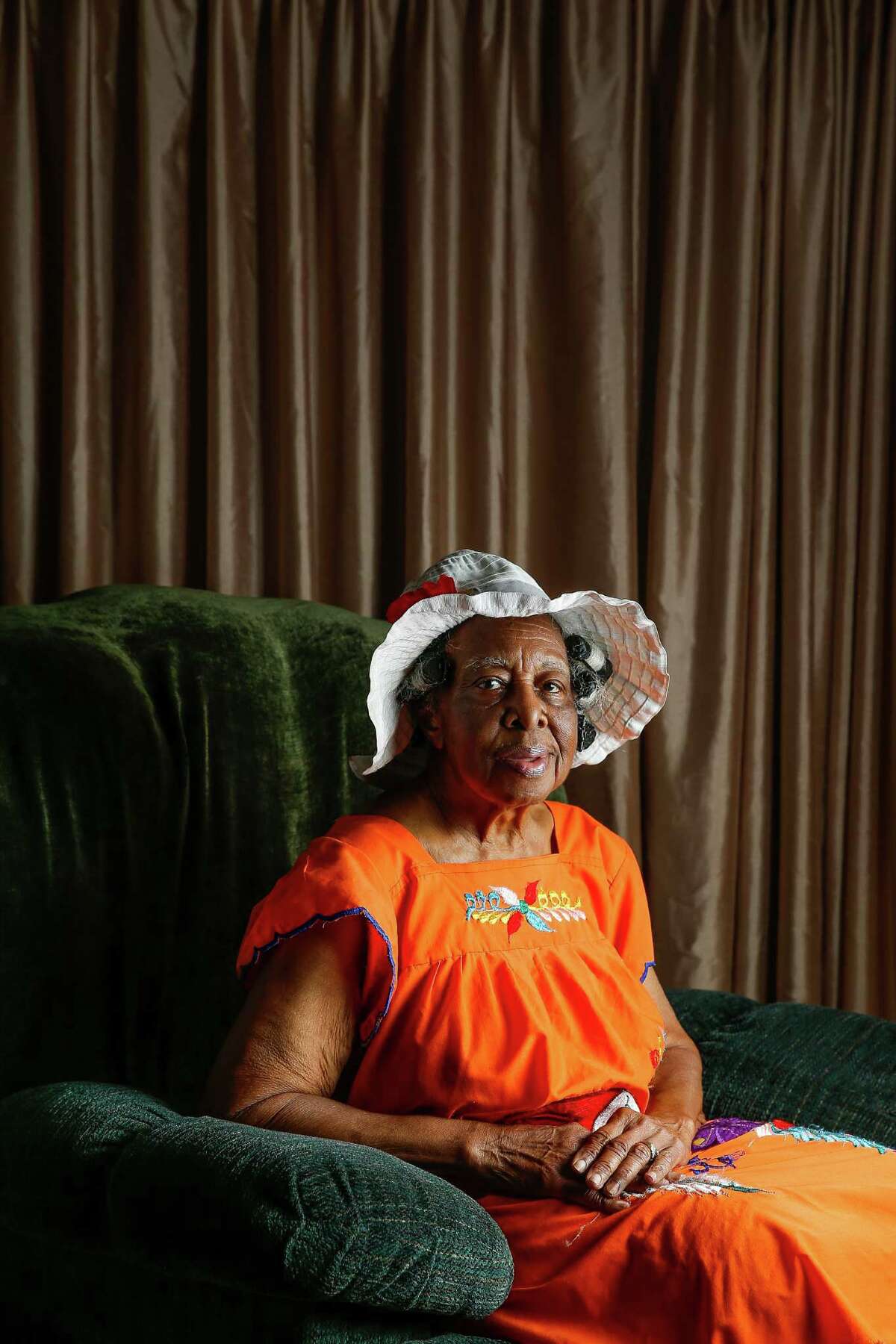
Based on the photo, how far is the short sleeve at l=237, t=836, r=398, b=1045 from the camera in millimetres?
1457

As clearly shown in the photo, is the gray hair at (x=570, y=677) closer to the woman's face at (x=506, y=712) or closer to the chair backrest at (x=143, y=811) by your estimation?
the woman's face at (x=506, y=712)

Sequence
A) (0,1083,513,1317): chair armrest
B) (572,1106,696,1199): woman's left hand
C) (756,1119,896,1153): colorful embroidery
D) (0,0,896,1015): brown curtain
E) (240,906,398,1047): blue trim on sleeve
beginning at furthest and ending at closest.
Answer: (0,0,896,1015): brown curtain, (756,1119,896,1153): colorful embroidery, (240,906,398,1047): blue trim on sleeve, (572,1106,696,1199): woman's left hand, (0,1083,513,1317): chair armrest

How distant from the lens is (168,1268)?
114 centimetres

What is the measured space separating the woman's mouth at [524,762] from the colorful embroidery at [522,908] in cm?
16

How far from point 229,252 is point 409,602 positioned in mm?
1055

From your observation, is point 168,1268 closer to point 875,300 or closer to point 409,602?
point 409,602

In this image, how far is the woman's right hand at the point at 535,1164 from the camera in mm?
1339


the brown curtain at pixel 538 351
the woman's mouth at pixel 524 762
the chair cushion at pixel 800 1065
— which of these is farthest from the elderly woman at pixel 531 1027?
the brown curtain at pixel 538 351

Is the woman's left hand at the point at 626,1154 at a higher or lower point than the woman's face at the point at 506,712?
lower

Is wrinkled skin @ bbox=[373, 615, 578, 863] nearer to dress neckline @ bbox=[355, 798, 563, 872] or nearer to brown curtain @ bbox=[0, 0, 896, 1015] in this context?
dress neckline @ bbox=[355, 798, 563, 872]

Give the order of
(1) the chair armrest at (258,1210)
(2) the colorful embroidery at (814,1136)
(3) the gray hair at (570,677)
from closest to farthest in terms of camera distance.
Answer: (1) the chair armrest at (258,1210) → (2) the colorful embroidery at (814,1136) → (3) the gray hair at (570,677)

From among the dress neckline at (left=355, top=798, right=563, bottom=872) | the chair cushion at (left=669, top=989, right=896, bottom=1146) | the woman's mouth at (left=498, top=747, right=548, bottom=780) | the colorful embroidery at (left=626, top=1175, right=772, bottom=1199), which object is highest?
the woman's mouth at (left=498, top=747, right=548, bottom=780)

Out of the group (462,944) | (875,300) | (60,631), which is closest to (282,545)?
(60,631)

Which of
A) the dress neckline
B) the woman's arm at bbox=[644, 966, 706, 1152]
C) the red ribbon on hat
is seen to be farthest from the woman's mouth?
the woman's arm at bbox=[644, 966, 706, 1152]
